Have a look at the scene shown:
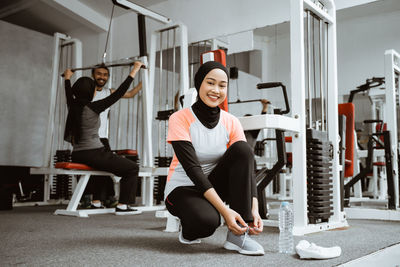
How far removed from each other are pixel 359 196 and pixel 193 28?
299cm

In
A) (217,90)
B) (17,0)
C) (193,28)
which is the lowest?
(217,90)

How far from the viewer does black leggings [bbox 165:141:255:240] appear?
148cm

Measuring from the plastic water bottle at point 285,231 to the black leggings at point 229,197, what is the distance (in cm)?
18

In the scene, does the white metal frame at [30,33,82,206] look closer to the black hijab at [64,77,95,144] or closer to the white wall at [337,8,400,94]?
the black hijab at [64,77,95,144]

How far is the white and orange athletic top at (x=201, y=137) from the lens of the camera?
160cm

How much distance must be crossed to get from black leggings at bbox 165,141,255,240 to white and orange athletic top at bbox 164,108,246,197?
7 centimetres

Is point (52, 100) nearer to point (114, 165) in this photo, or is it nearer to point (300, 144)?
point (114, 165)

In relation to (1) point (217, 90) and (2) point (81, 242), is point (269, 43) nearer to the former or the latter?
(1) point (217, 90)

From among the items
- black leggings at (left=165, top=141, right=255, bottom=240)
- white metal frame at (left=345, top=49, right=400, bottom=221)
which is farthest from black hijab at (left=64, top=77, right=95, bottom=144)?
white metal frame at (left=345, top=49, right=400, bottom=221)

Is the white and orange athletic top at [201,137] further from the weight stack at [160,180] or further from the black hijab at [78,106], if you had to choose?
the weight stack at [160,180]

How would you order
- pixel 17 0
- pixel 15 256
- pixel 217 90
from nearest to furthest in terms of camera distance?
pixel 15 256, pixel 217 90, pixel 17 0

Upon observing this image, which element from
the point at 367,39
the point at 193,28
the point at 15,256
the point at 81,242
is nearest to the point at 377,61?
the point at 367,39

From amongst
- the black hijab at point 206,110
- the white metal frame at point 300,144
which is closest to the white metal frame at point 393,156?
the white metal frame at point 300,144

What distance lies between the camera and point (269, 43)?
4461 millimetres
